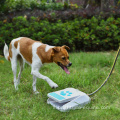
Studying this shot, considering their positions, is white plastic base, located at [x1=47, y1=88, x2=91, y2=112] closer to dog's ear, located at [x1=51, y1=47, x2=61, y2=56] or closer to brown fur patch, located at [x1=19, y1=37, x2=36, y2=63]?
dog's ear, located at [x1=51, y1=47, x2=61, y2=56]

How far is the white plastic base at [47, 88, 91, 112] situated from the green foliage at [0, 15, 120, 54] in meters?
3.70

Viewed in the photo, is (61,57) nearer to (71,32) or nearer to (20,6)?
(71,32)

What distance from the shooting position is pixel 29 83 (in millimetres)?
4676

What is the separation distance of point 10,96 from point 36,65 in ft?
3.07

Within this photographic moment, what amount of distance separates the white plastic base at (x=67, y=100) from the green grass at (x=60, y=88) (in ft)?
0.26

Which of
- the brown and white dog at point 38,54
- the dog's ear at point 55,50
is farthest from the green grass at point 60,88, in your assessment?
the dog's ear at point 55,50

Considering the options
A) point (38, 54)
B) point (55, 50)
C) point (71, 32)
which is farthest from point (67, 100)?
point (71, 32)

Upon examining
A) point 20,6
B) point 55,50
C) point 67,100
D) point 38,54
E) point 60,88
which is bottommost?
point 60,88

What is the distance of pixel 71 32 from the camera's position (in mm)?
7707

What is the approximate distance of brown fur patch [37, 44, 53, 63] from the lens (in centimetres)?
360

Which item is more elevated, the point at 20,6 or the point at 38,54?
the point at 20,6

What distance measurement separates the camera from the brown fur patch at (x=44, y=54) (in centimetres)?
360

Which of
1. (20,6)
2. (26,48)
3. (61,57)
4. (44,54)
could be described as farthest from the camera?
(20,6)

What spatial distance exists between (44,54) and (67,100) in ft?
3.16
